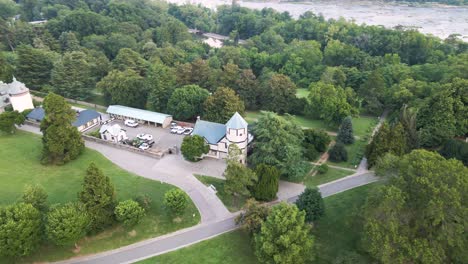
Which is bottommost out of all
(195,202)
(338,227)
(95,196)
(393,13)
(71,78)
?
(338,227)

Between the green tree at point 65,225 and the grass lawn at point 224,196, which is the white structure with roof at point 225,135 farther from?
the green tree at point 65,225

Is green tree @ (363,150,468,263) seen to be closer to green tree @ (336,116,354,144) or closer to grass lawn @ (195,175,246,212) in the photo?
grass lawn @ (195,175,246,212)

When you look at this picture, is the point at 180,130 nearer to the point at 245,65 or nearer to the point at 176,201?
the point at 176,201

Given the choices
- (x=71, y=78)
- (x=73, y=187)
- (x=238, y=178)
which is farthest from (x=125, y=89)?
(x=238, y=178)

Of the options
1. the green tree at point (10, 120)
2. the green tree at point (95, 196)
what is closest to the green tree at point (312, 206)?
the green tree at point (95, 196)

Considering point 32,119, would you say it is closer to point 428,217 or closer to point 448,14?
point 428,217

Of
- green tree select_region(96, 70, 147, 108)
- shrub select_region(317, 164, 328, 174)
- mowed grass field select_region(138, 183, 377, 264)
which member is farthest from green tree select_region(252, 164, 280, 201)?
green tree select_region(96, 70, 147, 108)

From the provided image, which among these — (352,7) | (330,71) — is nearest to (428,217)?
(330,71)
